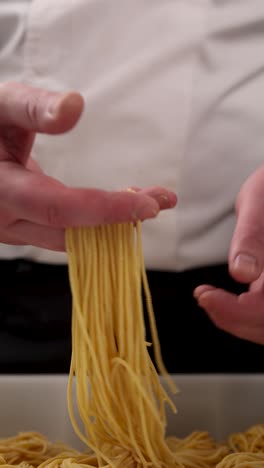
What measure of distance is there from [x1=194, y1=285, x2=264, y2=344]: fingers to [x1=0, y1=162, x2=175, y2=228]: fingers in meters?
0.22

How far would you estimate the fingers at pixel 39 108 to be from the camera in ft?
1.97

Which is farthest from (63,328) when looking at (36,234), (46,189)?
(46,189)

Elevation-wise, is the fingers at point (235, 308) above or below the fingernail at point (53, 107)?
below

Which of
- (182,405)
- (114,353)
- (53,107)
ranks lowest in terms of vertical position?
(182,405)

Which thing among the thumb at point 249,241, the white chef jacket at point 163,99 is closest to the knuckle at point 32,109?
the thumb at point 249,241

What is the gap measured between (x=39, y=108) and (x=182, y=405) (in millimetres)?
531

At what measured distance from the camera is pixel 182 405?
3.23 ft

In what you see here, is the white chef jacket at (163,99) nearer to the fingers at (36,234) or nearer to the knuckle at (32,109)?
the fingers at (36,234)

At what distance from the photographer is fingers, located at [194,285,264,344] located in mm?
897

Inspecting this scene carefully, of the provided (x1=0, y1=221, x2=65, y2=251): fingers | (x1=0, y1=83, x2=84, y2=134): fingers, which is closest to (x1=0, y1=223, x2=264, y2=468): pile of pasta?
(x1=0, y1=221, x2=65, y2=251): fingers

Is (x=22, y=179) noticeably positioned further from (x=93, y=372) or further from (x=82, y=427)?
(x=82, y=427)

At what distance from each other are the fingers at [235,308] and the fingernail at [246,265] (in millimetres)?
165

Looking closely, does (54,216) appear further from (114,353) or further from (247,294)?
(247,294)

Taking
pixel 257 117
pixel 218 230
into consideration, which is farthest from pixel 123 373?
pixel 257 117
